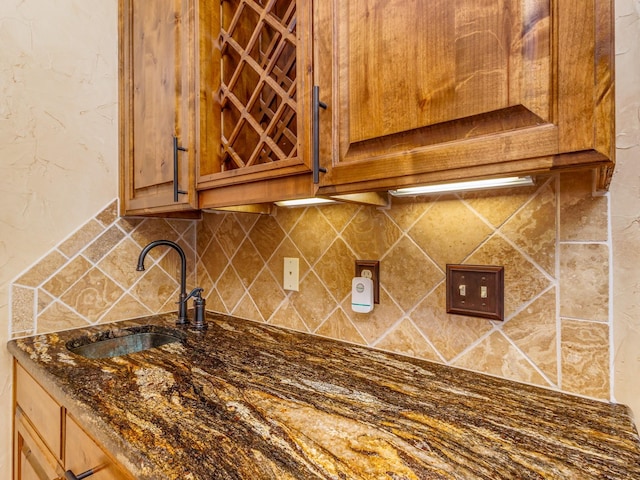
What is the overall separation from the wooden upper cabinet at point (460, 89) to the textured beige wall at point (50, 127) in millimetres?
1074

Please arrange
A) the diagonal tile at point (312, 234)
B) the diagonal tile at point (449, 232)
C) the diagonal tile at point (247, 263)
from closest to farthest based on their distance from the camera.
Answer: the diagonal tile at point (449, 232) → the diagonal tile at point (312, 234) → the diagonal tile at point (247, 263)

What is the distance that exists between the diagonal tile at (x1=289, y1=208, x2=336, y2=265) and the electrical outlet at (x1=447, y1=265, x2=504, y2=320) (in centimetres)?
41

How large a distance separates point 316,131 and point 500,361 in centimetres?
69

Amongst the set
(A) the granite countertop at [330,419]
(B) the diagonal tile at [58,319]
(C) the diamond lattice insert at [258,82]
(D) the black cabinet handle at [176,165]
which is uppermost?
(C) the diamond lattice insert at [258,82]

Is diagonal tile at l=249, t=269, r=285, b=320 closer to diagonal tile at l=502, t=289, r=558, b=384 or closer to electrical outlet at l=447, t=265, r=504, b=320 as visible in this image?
electrical outlet at l=447, t=265, r=504, b=320

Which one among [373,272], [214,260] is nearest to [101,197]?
[214,260]

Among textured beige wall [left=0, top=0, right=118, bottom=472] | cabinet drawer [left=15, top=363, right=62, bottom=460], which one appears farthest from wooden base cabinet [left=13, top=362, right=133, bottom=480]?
textured beige wall [left=0, top=0, right=118, bottom=472]

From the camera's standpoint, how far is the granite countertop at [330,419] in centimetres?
53

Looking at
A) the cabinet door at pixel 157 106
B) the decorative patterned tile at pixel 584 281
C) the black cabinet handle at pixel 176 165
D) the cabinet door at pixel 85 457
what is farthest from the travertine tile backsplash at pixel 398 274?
the cabinet door at pixel 85 457

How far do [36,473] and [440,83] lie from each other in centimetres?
147

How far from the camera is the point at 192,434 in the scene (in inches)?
24.1

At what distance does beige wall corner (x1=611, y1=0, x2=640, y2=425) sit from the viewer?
68cm

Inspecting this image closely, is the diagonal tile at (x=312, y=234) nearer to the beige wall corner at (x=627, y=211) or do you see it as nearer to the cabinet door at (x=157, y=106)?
the cabinet door at (x=157, y=106)

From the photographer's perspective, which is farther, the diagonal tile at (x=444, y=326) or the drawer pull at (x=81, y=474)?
the diagonal tile at (x=444, y=326)
